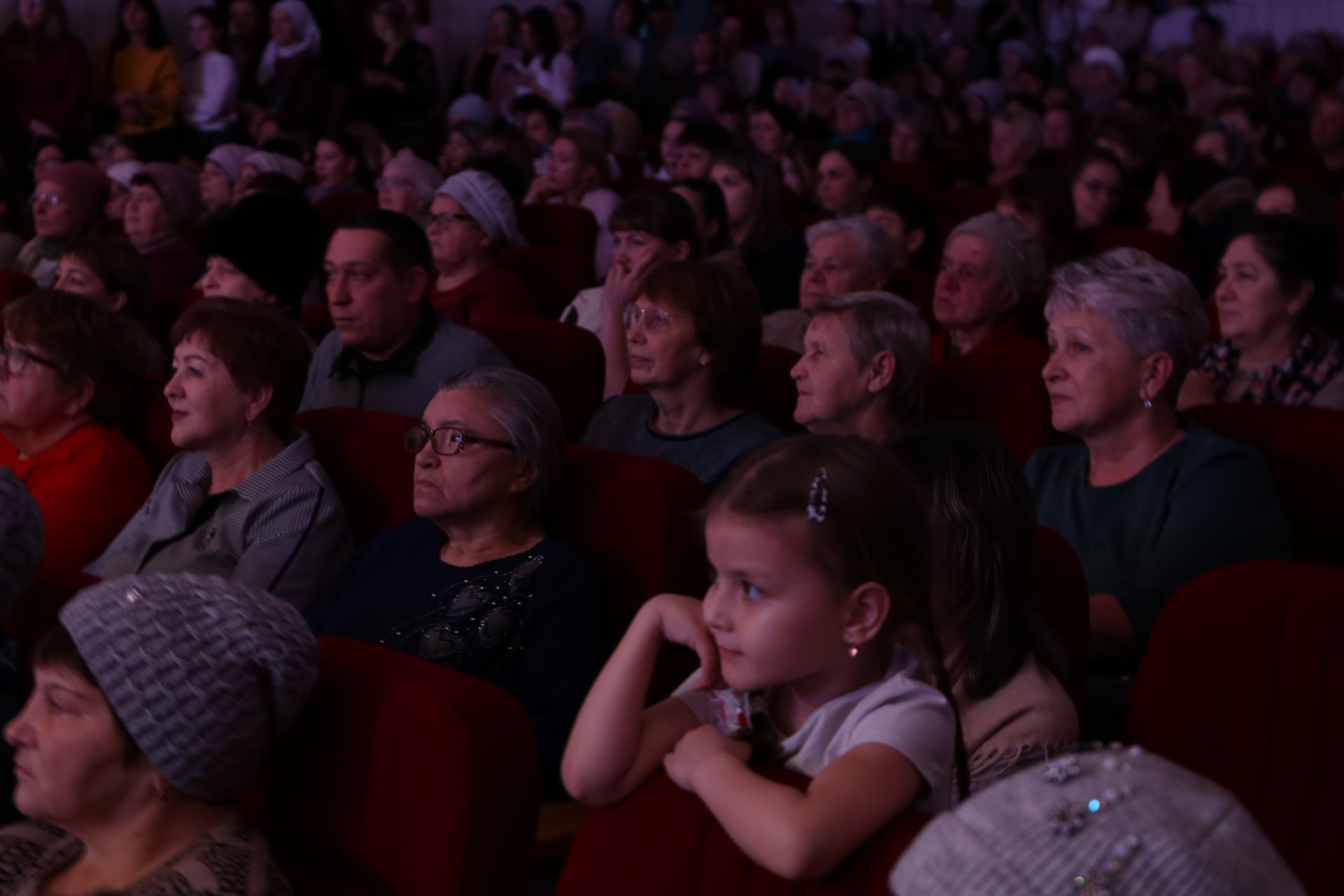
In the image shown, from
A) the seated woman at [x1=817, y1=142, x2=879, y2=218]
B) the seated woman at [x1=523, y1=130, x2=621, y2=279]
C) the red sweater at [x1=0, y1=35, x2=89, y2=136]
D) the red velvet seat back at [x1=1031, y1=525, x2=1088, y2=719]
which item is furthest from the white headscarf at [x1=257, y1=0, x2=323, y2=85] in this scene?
the red velvet seat back at [x1=1031, y1=525, x2=1088, y2=719]

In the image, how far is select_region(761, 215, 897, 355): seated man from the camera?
4004mm

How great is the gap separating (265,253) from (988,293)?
1775mm

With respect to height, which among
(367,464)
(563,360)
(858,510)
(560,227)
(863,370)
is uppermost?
(858,510)

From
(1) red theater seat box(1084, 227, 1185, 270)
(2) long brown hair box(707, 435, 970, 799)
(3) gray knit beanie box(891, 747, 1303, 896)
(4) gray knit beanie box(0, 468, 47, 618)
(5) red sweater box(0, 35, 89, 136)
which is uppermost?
(3) gray knit beanie box(891, 747, 1303, 896)

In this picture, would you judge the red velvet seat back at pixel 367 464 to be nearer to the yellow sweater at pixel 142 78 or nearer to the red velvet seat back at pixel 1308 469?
the red velvet seat back at pixel 1308 469

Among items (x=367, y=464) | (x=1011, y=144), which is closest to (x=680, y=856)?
(x=367, y=464)

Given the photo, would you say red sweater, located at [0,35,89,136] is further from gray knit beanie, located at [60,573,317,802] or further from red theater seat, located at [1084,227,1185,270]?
gray knit beanie, located at [60,573,317,802]

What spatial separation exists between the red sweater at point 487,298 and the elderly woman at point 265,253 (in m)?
0.48

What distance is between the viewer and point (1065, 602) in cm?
185

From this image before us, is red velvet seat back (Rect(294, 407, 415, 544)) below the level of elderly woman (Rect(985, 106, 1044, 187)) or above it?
above

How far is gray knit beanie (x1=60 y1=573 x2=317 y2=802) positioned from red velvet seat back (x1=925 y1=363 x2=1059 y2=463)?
1.64m

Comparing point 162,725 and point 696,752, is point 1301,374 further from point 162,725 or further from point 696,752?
point 162,725

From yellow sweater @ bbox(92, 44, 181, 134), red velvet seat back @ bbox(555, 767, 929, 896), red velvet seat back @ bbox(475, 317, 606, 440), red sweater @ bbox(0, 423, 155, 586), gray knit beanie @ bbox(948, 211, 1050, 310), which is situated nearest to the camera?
red velvet seat back @ bbox(555, 767, 929, 896)

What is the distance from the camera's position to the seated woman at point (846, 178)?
585 cm
